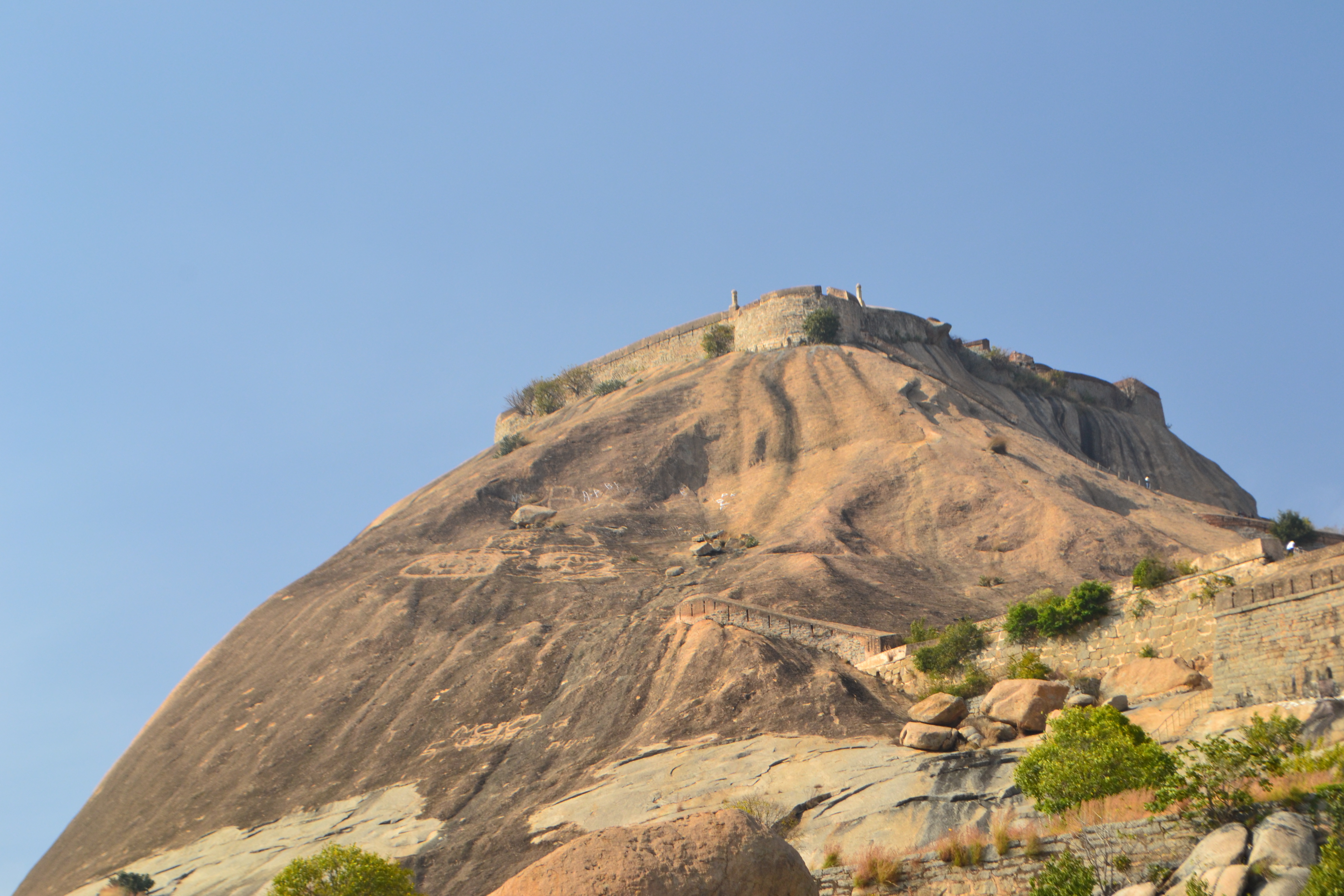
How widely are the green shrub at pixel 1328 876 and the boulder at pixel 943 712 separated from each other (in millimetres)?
11598

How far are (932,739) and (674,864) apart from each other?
12.1m

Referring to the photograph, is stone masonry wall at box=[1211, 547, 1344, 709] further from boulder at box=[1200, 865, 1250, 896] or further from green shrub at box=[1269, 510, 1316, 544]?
green shrub at box=[1269, 510, 1316, 544]

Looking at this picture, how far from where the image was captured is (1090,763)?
14062 mm

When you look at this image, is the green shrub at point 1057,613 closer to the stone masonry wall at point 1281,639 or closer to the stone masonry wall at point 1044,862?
the stone masonry wall at point 1281,639

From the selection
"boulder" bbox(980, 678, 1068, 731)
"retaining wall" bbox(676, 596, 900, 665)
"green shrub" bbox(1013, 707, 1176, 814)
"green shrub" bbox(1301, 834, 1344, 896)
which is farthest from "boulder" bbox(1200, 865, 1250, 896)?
"retaining wall" bbox(676, 596, 900, 665)

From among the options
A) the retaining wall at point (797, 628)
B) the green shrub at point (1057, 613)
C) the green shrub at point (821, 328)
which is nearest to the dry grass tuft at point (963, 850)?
the green shrub at point (1057, 613)

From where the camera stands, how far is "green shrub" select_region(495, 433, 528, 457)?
55094 mm

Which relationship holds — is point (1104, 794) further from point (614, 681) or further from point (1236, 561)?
point (614, 681)

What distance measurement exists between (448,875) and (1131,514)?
94.2 feet

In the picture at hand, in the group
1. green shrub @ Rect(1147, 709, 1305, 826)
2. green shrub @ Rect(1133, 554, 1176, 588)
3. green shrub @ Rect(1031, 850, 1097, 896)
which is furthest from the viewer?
green shrub @ Rect(1133, 554, 1176, 588)

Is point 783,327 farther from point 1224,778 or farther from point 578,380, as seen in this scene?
point 1224,778

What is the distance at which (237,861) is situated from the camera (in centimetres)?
2680

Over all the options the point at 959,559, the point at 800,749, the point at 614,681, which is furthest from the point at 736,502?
the point at 800,749

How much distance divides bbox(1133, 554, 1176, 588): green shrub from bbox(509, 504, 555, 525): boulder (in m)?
25.0
